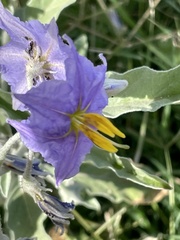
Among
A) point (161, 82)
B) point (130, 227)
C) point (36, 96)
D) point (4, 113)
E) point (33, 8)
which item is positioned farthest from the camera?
point (130, 227)

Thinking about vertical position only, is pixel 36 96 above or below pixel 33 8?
above

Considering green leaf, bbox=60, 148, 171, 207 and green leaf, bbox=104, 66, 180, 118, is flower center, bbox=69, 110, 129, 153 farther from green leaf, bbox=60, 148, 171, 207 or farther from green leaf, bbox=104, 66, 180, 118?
green leaf, bbox=60, 148, 171, 207

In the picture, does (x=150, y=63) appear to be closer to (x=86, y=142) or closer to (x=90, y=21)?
(x=90, y=21)

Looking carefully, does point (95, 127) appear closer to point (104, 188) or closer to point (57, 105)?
point (57, 105)

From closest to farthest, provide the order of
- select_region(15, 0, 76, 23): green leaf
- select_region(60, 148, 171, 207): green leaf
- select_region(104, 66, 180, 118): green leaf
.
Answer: select_region(104, 66, 180, 118): green leaf → select_region(15, 0, 76, 23): green leaf → select_region(60, 148, 171, 207): green leaf

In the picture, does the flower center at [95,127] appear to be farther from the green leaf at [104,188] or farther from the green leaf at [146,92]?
the green leaf at [104,188]

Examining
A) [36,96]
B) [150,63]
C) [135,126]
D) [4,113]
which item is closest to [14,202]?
[4,113]

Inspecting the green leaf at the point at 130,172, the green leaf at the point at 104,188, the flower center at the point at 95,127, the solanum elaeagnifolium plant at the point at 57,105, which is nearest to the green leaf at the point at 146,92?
the solanum elaeagnifolium plant at the point at 57,105

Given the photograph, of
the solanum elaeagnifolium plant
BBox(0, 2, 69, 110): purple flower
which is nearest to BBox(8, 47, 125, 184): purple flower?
the solanum elaeagnifolium plant

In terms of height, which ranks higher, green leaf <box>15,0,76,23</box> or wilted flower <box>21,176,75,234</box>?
green leaf <box>15,0,76,23</box>
